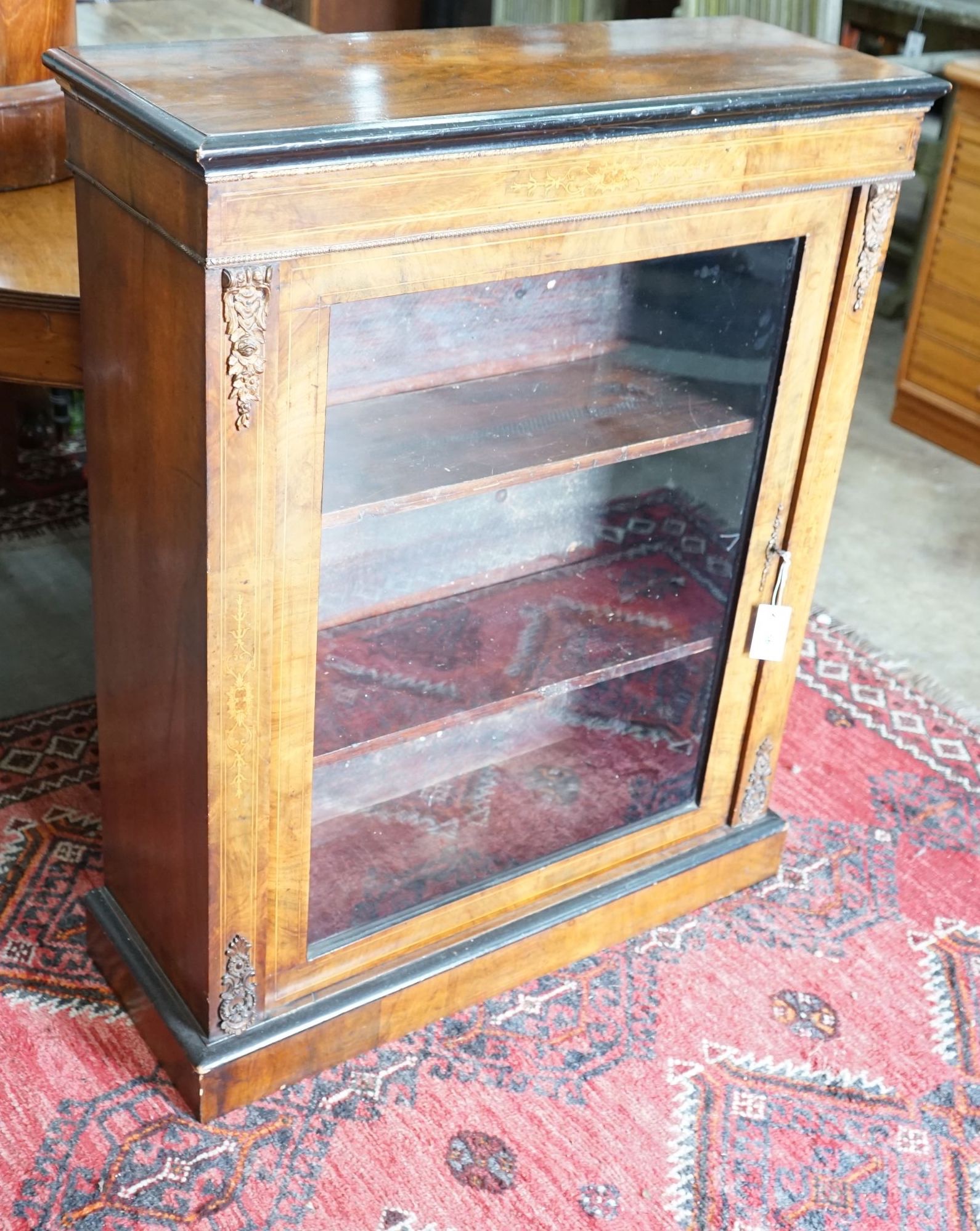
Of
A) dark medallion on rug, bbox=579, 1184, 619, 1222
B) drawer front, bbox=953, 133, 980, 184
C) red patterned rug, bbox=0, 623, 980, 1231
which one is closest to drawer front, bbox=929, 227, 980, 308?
drawer front, bbox=953, 133, 980, 184

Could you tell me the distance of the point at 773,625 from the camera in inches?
77.8

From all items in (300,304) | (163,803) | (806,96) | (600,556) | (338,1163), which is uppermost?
(806,96)

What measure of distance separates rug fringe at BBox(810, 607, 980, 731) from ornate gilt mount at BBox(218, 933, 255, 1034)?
1604 millimetres

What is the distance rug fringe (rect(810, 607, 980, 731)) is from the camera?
108 inches

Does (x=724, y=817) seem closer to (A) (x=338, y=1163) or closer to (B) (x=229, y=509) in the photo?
(A) (x=338, y=1163)

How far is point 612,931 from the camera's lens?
2092 millimetres

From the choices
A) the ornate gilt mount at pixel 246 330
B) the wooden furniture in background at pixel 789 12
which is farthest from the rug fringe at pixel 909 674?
the wooden furniture in background at pixel 789 12

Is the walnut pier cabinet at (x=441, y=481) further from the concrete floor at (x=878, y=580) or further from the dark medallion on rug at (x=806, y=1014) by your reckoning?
the concrete floor at (x=878, y=580)

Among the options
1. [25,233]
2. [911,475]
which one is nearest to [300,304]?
[25,233]

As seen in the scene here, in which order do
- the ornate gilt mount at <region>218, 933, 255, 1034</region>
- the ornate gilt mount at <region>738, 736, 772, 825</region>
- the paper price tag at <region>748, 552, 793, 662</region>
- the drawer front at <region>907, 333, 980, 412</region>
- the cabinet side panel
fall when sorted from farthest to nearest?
the drawer front at <region>907, 333, 980, 412</region>
the ornate gilt mount at <region>738, 736, 772, 825</region>
the paper price tag at <region>748, 552, 793, 662</region>
the ornate gilt mount at <region>218, 933, 255, 1034</region>
the cabinet side panel

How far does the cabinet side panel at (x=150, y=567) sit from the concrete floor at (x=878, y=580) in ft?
2.66

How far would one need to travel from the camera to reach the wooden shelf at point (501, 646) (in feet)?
5.57

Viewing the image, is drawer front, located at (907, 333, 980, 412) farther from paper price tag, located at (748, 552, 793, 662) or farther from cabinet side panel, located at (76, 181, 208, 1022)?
cabinet side panel, located at (76, 181, 208, 1022)

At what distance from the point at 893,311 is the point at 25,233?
133 inches
